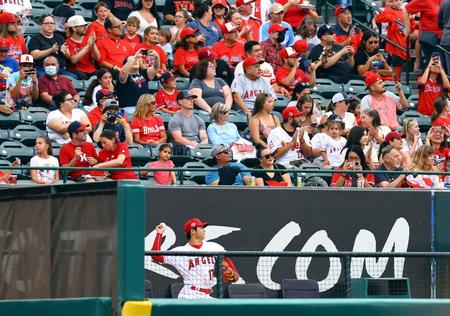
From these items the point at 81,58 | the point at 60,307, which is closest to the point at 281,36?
the point at 81,58

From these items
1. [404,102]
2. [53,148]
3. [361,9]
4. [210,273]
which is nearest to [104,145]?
[53,148]

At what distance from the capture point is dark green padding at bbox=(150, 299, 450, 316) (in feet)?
28.1

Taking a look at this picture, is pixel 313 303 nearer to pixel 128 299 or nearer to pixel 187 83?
pixel 128 299

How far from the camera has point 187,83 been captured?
17625mm

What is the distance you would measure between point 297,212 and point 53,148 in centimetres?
270

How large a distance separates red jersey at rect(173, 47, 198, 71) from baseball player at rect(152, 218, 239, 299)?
441 cm

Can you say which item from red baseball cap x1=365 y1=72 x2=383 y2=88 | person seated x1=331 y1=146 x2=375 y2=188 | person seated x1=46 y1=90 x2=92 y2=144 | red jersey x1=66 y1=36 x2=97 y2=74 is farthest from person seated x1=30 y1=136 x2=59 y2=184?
red baseball cap x1=365 y1=72 x2=383 y2=88

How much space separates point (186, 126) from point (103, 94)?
39.1 inches

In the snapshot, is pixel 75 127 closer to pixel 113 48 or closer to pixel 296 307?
pixel 113 48

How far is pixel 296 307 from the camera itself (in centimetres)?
884

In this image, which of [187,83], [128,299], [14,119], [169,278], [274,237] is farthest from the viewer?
[187,83]

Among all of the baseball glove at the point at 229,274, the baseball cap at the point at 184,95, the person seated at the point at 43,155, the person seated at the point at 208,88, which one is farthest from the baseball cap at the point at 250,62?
the baseball glove at the point at 229,274

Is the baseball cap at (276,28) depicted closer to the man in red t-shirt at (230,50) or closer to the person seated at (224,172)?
the man in red t-shirt at (230,50)

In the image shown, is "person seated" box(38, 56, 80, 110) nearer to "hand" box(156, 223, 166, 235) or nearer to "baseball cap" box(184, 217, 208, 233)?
"hand" box(156, 223, 166, 235)
